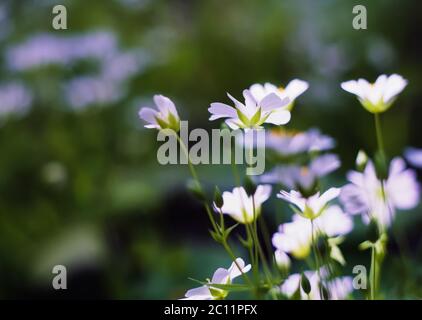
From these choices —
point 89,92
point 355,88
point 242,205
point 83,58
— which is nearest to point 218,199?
point 242,205

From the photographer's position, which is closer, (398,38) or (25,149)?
(25,149)

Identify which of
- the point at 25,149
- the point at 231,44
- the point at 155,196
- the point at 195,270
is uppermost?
the point at 231,44

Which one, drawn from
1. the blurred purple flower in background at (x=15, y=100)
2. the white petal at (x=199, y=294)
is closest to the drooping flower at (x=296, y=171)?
the white petal at (x=199, y=294)

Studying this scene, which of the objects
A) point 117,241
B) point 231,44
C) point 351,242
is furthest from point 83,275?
point 231,44

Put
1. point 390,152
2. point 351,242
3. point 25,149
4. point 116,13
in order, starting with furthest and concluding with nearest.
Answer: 1. point 116,13
2. point 390,152
3. point 25,149
4. point 351,242

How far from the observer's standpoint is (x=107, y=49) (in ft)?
5.62

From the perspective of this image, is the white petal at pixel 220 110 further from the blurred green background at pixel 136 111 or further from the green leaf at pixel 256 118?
the blurred green background at pixel 136 111

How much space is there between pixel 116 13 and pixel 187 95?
0.39 metres

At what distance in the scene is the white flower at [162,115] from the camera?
537mm

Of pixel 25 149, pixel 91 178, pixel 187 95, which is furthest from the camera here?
pixel 187 95

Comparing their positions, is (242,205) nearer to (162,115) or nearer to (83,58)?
(162,115)

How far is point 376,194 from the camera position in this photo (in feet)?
1.95

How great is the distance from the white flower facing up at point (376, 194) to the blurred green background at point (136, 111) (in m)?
0.29
